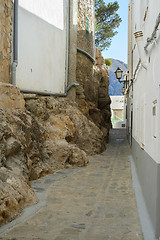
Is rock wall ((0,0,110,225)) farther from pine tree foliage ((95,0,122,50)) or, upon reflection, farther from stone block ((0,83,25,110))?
pine tree foliage ((95,0,122,50))

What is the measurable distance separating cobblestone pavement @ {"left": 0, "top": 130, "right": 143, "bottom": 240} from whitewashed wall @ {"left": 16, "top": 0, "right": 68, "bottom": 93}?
4.14m

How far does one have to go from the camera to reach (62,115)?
1112 centimetres

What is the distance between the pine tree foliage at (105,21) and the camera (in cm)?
2727

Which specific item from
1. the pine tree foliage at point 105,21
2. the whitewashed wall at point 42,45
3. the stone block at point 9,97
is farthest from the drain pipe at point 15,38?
the pine tree foliage at point 105,21

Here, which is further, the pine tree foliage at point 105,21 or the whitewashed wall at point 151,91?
the pine tree foliage at point 105,21

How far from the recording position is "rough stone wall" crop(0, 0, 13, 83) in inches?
311

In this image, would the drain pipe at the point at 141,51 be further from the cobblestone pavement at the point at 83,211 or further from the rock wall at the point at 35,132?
the rock wall at the point at 35,132

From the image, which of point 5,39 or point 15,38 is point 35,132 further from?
point 15,38

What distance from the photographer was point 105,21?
27734 mm

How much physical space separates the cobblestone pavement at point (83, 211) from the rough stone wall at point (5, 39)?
11.8 ft

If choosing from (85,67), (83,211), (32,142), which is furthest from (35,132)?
(85,67)

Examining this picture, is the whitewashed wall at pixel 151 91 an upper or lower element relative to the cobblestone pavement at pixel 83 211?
upper

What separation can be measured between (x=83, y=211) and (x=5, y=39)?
5865mm

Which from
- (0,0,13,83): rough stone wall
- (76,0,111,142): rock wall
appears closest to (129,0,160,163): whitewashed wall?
(0,0,13,83): rough stone wall
